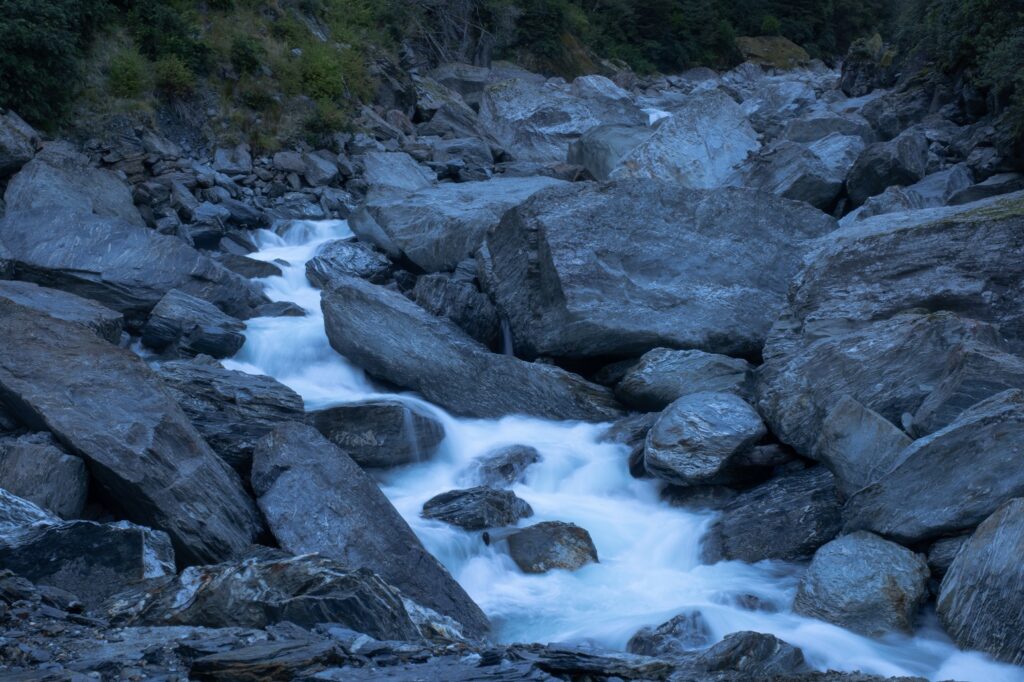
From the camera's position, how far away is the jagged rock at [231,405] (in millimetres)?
7824

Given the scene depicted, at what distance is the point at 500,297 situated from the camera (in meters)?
11.4

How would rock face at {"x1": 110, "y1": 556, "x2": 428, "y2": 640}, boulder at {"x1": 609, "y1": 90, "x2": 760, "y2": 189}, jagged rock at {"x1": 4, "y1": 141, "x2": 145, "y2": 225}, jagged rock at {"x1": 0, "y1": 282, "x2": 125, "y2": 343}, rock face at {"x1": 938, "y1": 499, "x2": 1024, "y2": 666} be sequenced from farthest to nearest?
boulder at {"x1": 609, "y1": 90, "x2": 760, "y2": 189} < jagged rock at {"x1": 4, "y1": 141, "x2": 145, "y2": 225} < jagged rock at {"x1": 0, "y1": 282, "x2": 125, "y2": 343} < rock face at {"x1": 938, "y1": 499, "x2": 1024, "y2": 666} < rock face at {"x1": 110, "y1": 556, "x2": 428, "y2": 640}

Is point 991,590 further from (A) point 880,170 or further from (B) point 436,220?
(A) point 880,170

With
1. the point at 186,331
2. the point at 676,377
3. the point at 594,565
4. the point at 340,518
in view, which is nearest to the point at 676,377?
the point at 676,377

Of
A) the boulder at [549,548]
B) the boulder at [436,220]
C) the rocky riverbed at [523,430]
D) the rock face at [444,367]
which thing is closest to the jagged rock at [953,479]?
the rocky riverbed at [523,430]

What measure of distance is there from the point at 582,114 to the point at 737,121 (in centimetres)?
540

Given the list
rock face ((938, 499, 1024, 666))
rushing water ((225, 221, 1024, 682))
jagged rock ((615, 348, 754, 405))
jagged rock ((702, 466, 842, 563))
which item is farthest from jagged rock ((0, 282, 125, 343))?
→ rock face ((938, 499, 1024, 666))

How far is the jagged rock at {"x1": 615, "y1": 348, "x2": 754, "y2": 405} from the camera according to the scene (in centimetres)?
954

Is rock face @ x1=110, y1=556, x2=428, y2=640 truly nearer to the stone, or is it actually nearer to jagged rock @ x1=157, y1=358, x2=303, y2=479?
jagged rock @ x1=157, y1=358, x2=303, y2=479

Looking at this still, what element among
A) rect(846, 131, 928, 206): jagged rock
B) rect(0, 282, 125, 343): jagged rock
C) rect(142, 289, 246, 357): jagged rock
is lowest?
rect(142, 289, 246, 357): jagged rock

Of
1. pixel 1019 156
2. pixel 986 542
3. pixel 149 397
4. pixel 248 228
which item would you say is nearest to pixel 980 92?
pixel 1019 156

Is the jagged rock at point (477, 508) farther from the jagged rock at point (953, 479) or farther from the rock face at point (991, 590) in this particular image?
the rock face at point (991, 590)

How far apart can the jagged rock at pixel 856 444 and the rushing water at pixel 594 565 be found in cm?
87

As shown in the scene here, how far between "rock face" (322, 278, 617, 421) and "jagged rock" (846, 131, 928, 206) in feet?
18.9
